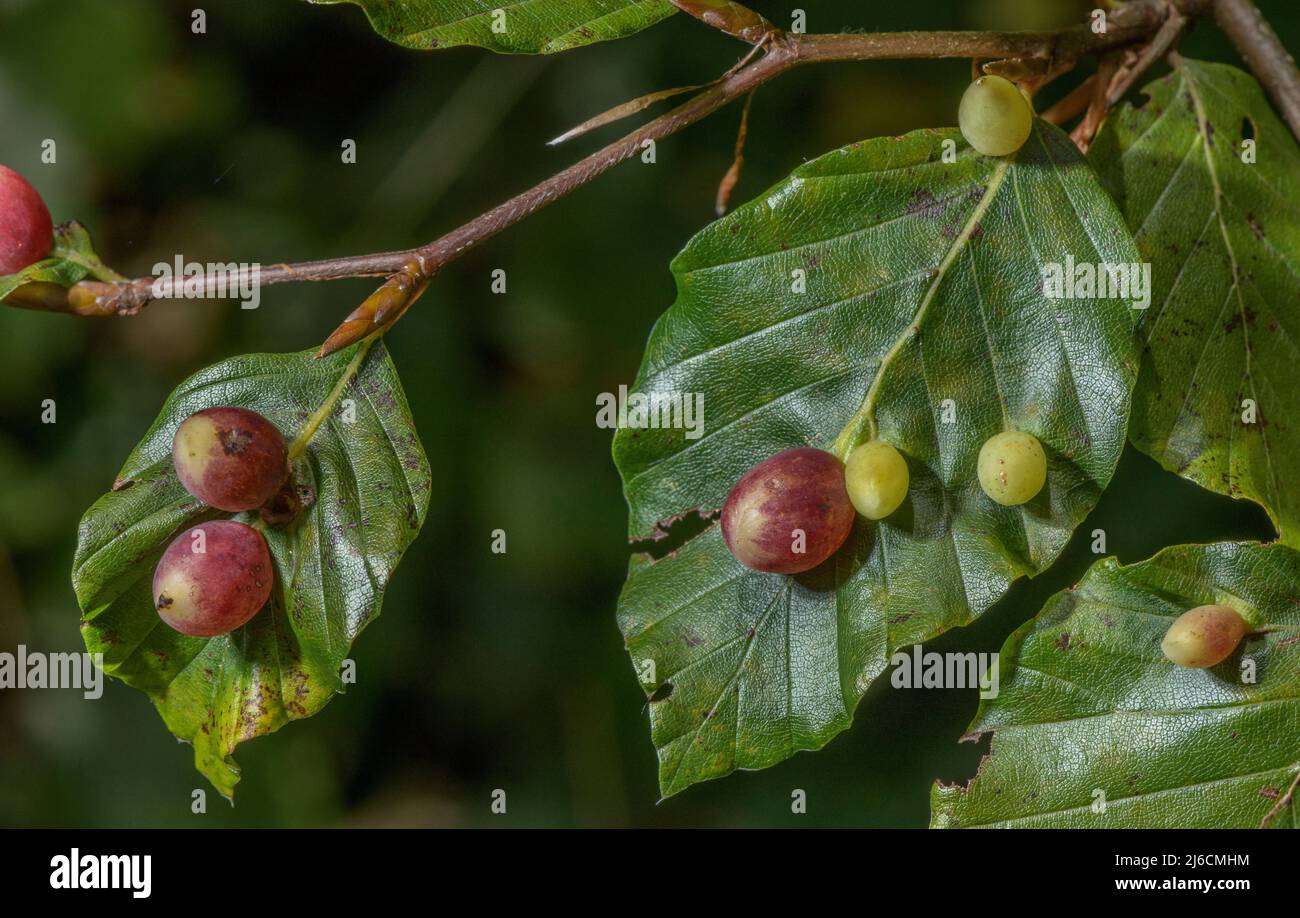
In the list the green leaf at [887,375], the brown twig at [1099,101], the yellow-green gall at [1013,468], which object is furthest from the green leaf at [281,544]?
the brown twig at [1099,101]

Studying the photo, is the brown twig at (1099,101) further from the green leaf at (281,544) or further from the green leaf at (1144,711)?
the green leaf at (281,544)

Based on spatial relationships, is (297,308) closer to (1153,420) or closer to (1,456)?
(1,456)

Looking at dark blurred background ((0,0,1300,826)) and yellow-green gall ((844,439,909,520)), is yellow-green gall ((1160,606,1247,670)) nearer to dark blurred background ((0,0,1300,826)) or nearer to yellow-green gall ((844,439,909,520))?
yellow-green gall ((844,439,909,520))

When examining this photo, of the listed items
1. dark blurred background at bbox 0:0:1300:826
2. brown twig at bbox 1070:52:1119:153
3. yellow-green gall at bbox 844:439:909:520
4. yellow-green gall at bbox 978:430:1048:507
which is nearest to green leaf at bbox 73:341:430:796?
yellow-green gall at bbox 844:439:909:520

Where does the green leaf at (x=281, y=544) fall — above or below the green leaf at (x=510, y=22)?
below

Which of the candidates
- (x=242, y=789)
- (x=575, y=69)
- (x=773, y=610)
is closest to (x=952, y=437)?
(x=773, y=610)

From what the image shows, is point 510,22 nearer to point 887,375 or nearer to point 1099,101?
point 887,375
